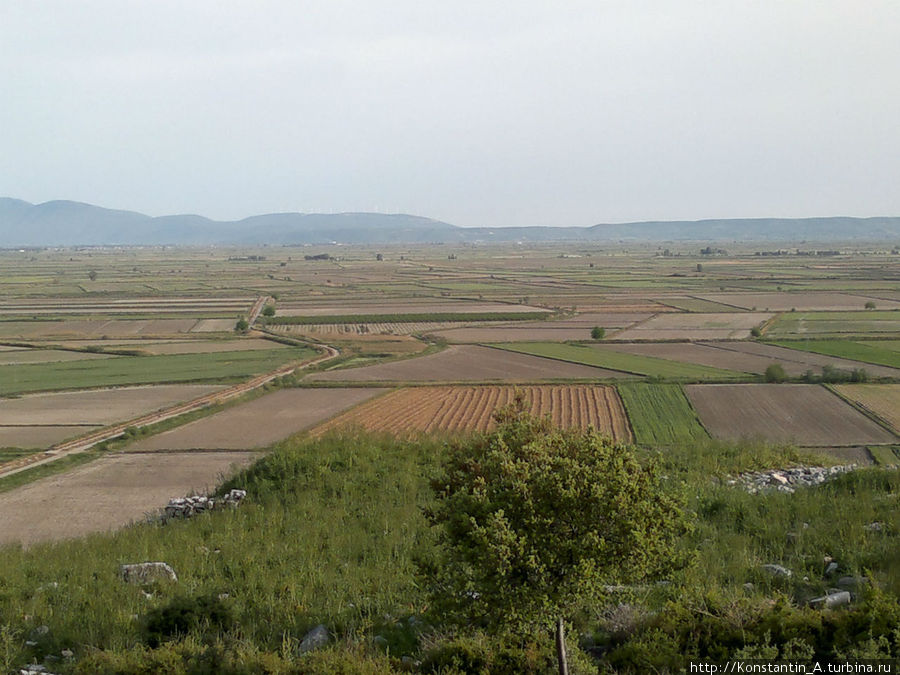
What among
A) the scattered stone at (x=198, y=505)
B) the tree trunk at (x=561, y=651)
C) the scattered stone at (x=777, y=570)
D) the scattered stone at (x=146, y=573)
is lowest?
the scattered stone at (x=198, y=505)

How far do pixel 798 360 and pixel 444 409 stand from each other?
2765 centimetres

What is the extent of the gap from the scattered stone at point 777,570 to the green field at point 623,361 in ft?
118

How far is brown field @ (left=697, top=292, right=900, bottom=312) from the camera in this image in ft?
268

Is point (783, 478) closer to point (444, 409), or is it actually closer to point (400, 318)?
point (444, 409)

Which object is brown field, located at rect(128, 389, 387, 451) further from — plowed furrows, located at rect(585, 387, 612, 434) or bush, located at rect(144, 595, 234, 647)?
bush, located at rect(144, 595, 234, 647)

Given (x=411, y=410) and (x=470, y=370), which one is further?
(x=470, y=370)

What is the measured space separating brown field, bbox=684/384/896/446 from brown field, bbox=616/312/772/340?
809 inches

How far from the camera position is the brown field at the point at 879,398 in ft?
118

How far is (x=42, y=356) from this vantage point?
58.8 meters

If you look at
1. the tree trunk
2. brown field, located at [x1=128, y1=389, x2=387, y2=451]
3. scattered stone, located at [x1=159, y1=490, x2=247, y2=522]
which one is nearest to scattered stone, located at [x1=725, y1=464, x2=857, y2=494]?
the tree trunk

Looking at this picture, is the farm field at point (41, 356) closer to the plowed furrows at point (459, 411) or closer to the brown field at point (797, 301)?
the plowed furrows at point (459, 411)

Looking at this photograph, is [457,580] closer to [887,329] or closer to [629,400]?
[629,400]

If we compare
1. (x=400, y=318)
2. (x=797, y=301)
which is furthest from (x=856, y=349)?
(x=400, y=318)

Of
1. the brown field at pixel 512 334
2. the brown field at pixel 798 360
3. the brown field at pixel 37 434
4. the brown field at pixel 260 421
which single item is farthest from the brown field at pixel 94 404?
the brown field at pixel 798 360
